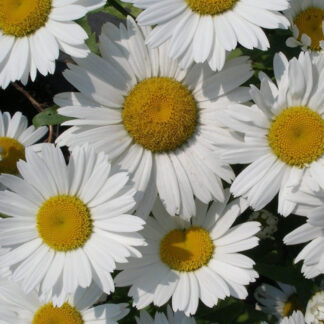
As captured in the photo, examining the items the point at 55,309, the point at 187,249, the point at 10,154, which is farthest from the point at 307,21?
the point at 55,309

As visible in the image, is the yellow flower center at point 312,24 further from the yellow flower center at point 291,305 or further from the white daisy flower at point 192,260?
the yellow flower center at point 291,305

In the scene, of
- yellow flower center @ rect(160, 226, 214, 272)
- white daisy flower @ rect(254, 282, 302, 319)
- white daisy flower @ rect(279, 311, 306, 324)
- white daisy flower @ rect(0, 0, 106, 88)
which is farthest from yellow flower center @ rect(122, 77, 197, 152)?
white daisy flower @ rect(254, 282, 302, 319)

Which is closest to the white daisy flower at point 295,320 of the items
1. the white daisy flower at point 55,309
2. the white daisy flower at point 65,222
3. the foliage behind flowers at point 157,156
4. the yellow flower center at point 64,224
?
the foliage behind flowers at point 157,156

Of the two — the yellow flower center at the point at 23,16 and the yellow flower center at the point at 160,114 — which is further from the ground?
the yellow flower center at the point at 23,16

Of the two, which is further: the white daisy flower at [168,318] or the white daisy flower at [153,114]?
the white daisy flower at [168,318]

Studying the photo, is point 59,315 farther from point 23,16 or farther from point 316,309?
point 23,16

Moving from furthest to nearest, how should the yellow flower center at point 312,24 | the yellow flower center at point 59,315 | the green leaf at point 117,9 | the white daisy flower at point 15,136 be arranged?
the white daisy flower at point 15,136
the green leaf at point 117,9
the yellow flower center at point 312,24
the yellow flower center at point 59,315
